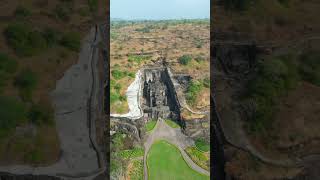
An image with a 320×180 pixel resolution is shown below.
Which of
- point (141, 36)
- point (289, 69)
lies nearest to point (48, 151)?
point (289, 69)

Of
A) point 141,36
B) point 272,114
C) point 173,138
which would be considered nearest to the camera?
point 272,114

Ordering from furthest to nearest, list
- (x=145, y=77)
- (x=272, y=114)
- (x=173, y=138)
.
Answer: (x=145, y=77)
(x=173, y=138)
(x=272, y=114)

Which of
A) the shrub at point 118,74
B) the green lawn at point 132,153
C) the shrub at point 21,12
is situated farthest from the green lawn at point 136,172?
the shrub at point 118,74

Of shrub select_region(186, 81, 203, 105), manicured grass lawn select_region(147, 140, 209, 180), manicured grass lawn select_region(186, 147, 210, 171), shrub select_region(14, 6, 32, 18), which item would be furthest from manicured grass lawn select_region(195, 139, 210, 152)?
shrub select_region(14, 6, 32, 18)

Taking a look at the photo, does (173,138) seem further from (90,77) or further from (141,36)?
(141,36)

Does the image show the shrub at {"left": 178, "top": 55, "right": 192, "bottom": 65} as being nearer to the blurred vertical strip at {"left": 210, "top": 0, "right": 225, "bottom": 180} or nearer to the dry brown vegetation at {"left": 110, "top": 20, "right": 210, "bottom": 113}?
the dry brown vegetation at {"left": 110, "top": 20, "right": 210, "bottom": 113}
